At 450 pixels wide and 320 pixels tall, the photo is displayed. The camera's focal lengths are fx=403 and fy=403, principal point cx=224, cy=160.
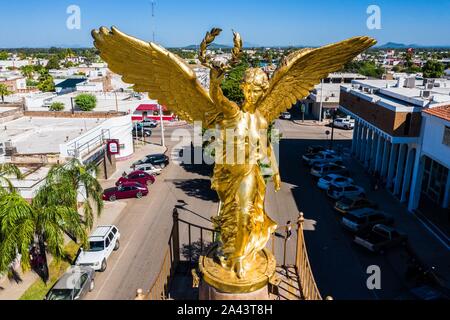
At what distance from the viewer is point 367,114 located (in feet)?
92.9

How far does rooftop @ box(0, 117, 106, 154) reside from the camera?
2590cm

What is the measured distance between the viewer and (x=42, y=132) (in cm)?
3070

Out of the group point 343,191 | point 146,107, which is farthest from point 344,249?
point 146,107

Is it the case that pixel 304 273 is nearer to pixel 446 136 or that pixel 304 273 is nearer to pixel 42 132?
pixel 446 136

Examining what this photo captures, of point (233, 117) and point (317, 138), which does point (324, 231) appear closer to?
point (233, 117)

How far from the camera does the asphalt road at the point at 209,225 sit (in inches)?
634

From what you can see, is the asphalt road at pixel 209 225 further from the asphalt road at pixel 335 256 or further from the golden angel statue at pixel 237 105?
the golden angel statue at pixel 237 105

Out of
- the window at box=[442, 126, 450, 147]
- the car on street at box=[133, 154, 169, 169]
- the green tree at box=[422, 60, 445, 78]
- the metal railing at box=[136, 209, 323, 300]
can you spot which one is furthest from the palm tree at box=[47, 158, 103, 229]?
the green tree at box=[422, 60, 445, 78]

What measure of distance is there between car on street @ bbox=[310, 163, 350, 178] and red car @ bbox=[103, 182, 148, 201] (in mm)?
12480

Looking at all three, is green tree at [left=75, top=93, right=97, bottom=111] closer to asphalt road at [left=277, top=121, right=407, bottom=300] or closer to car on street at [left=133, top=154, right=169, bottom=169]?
car on street at [left=133, top=154, right=169, bottom=169]

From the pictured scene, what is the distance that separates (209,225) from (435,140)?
12645 mm

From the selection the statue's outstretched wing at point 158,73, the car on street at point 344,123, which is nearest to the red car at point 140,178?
the statue's outstretched wing at point 158,73

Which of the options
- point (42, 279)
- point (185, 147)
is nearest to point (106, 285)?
point (42, 279)
